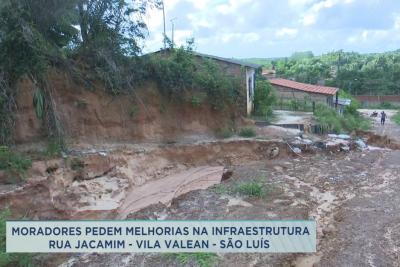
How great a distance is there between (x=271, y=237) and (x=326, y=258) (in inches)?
175

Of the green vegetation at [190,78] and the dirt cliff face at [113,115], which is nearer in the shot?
the dirt cliff face at [113,115]

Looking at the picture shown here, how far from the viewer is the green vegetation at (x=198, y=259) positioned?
25.2 feet

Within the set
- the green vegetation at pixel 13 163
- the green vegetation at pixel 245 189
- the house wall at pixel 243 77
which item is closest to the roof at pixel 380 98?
the house wall at pixel 243 77

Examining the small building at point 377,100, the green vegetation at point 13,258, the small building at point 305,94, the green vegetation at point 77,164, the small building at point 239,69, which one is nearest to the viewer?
the green vegetation at point 13,258

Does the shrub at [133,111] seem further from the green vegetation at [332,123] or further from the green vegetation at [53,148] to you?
the green vegetation at [332,123]

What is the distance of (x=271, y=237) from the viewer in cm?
470

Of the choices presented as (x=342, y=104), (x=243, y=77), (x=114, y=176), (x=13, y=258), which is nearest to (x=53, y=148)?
(x=114, y=176)

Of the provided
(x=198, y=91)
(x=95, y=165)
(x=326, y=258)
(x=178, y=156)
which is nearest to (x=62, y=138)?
(x=95, y=165)

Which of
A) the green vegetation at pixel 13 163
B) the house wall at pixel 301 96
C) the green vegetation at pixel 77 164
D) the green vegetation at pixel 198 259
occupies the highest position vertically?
the house wall at pixel 301 96

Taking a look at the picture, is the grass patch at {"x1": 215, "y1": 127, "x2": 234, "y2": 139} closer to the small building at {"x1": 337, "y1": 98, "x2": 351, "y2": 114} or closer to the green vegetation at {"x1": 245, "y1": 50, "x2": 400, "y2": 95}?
the small building at {"x1": 337, "y1": 98, "x2": 351, "y2": 114}

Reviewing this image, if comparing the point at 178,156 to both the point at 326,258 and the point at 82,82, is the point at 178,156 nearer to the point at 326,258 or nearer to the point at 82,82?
the point at 82,82

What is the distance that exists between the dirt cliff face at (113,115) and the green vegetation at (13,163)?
187cm

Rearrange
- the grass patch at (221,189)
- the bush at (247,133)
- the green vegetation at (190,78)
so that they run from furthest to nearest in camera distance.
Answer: the bush at (247,133) → the green vegetation at (190,78) → the grass patch at (221,189)

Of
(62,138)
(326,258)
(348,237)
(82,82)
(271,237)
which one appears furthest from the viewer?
(82,82)
